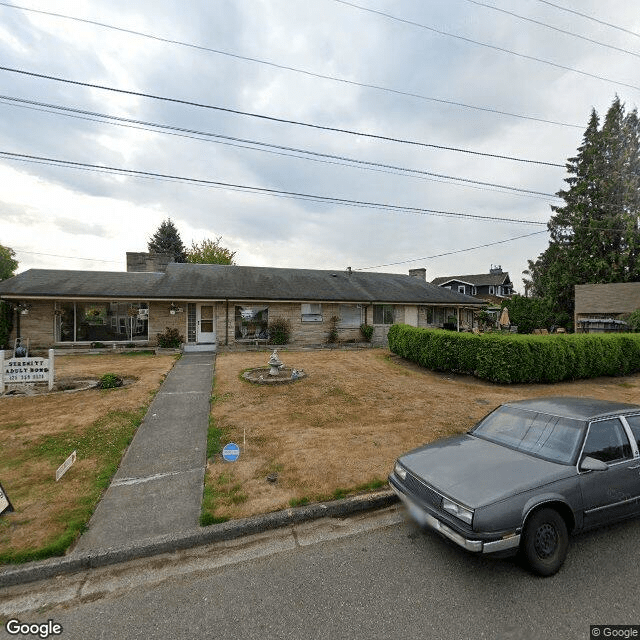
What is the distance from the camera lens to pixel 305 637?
2.58 meters

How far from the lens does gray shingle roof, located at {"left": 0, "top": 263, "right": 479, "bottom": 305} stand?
16719mm

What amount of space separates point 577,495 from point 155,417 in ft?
24.9

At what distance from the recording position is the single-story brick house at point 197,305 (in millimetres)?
16500

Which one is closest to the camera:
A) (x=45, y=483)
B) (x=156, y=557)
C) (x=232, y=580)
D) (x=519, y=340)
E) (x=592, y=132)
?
(x=232, y=580)

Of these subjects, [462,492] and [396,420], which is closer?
[462,492]

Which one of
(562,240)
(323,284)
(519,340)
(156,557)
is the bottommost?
(156,557)

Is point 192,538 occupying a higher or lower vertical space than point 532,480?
lower

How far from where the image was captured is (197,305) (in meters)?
18.2

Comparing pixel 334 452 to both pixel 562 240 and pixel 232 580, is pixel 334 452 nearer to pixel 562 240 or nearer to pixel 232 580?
pixel 232 580

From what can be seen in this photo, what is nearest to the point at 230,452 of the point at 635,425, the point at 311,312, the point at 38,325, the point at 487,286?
the point at 635,425

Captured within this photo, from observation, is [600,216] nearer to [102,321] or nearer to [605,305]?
[605,305]

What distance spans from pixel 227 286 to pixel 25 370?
428 inches

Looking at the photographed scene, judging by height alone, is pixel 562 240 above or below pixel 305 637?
above

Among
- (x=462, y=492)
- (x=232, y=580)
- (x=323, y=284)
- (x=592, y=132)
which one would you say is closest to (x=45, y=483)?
(x=232, y=580)
